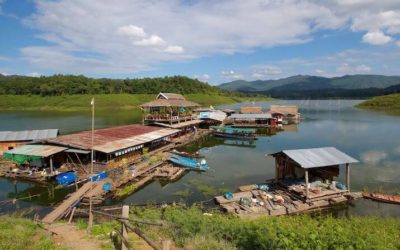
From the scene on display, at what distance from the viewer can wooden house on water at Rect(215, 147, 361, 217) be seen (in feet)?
62.5

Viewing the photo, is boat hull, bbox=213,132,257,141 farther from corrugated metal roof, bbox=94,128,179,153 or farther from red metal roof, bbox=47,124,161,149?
red metal roof, bbox=47,124,161,149

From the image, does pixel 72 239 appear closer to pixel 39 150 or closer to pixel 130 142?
pixel 39 150

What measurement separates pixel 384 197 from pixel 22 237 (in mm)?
22016

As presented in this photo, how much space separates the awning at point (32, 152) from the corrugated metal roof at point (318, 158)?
19796 millimetres

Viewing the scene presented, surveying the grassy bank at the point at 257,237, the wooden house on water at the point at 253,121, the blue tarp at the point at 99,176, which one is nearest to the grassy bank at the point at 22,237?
the grassy bank at the point at 257,237

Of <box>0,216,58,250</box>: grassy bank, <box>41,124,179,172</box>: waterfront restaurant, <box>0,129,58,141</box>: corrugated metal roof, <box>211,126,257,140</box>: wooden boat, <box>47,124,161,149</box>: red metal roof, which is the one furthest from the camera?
→ <box>211,126,257,140</box>: wooden boat

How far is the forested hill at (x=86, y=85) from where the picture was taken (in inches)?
4803

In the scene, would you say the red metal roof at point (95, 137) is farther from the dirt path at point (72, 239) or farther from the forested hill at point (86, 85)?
the forested hill at point (86, 85)

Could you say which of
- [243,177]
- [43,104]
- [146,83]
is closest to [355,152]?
[243,177]

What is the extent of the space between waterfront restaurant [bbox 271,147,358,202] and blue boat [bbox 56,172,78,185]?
54.9ft

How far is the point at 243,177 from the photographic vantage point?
90.5 feet

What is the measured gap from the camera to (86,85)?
128 metres

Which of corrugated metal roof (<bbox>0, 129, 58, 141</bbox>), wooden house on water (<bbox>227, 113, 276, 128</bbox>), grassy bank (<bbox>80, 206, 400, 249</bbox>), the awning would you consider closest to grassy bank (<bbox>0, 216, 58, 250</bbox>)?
grassy bank (<bbox>80, 206, 400, 249</bbox>)

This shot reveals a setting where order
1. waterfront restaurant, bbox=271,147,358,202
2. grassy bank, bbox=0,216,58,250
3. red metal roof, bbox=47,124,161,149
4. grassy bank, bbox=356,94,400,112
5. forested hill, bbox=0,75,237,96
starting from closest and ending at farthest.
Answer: grassy bank, bbox=0,216,58,250, waterfront restaurant, bbox=271,147,358,202, red metal roof, bbox=47,124,161,149, grassy bank, bbox=356,94,400,112, forested hill, bbox=0,75,237,96
